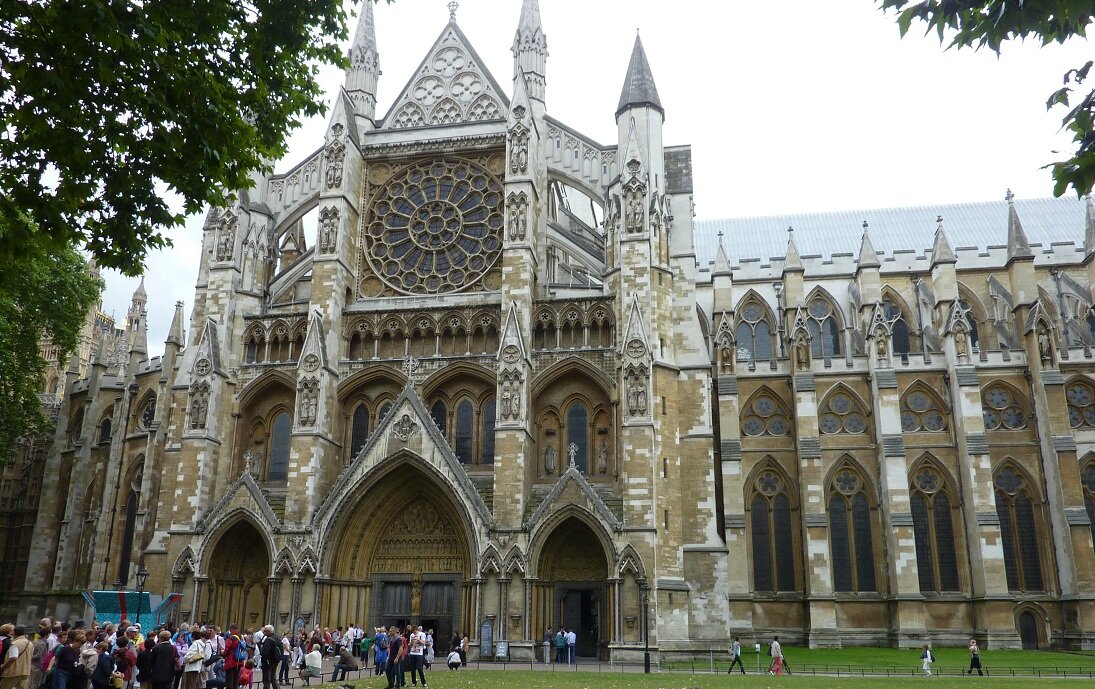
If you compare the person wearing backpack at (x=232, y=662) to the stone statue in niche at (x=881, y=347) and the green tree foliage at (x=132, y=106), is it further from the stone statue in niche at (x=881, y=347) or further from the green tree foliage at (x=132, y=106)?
the stone statue in niche at (x=881, y=347)

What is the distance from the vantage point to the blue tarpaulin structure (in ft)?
81.7

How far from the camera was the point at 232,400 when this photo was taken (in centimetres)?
2981

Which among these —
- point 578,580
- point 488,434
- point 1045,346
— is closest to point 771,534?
point 578,580

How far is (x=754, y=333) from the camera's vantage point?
43062mm

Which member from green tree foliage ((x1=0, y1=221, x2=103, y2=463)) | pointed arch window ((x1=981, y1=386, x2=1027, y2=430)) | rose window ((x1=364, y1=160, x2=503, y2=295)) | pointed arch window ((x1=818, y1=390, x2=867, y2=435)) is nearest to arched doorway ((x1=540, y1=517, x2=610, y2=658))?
rose window ((x1=364, y1=160, x2=503, y2=295))

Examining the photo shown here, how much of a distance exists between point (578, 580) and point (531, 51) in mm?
19494

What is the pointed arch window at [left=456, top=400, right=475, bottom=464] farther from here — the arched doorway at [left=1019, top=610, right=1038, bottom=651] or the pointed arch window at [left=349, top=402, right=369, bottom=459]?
the arched doorway at [left=1019, top=610, right=1038, bottom=651]

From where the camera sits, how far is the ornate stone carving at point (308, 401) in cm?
2820

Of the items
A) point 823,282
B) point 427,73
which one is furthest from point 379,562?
point 823,282

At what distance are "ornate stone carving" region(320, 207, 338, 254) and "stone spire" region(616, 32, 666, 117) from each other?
11123 millimetres

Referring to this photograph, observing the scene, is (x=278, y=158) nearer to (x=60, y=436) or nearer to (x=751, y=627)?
(x=751, y=627)

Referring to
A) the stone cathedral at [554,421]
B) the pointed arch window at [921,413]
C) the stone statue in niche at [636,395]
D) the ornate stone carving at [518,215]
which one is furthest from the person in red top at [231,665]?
the pointed arch window at [921,413]

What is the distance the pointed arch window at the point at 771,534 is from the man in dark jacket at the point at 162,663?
89.9 ft

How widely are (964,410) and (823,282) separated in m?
10.5
